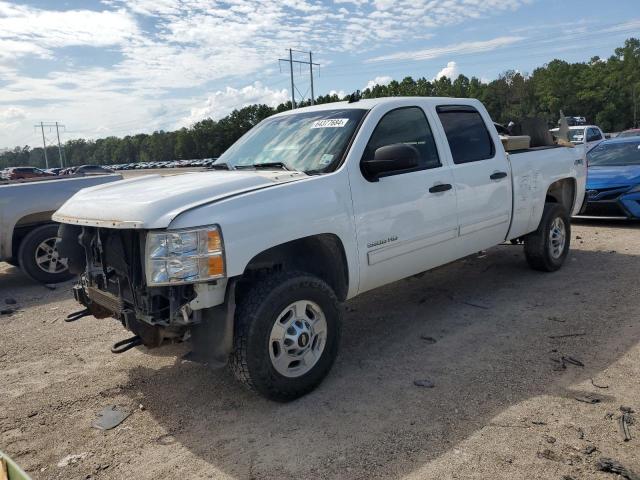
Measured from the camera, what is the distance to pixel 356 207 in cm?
394

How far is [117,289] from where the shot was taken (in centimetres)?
366

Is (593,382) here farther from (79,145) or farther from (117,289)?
(79,145)

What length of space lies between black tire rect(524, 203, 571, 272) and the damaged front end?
14.3ft

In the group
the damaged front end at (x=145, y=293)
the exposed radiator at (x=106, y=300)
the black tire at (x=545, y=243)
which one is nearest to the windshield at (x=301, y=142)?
the damaged front end at (x=145, y=293)

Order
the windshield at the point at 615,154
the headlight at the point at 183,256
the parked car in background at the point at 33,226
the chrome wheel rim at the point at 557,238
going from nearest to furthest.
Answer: the headlight at the point at 183,256, the chrome wheel rim at the point at 557,238, the parked car in background at the point at 33,226, the windshield at the point at 615,154

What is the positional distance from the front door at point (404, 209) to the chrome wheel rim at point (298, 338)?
0.56 m

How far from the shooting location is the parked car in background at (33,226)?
7.18 m

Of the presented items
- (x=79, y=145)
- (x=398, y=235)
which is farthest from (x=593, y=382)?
(x=79, y=145)

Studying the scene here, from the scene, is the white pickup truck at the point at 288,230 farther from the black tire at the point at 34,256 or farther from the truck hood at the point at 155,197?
the black tire at the point at 34,256

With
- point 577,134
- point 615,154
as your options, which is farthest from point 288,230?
point 577,134

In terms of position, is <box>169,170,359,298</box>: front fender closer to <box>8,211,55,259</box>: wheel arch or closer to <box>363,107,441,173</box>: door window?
<box>363,107,441,173</box>: door window

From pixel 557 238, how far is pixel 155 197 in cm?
505

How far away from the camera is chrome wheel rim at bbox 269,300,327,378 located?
351 cm

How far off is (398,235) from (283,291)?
48.9 inches
